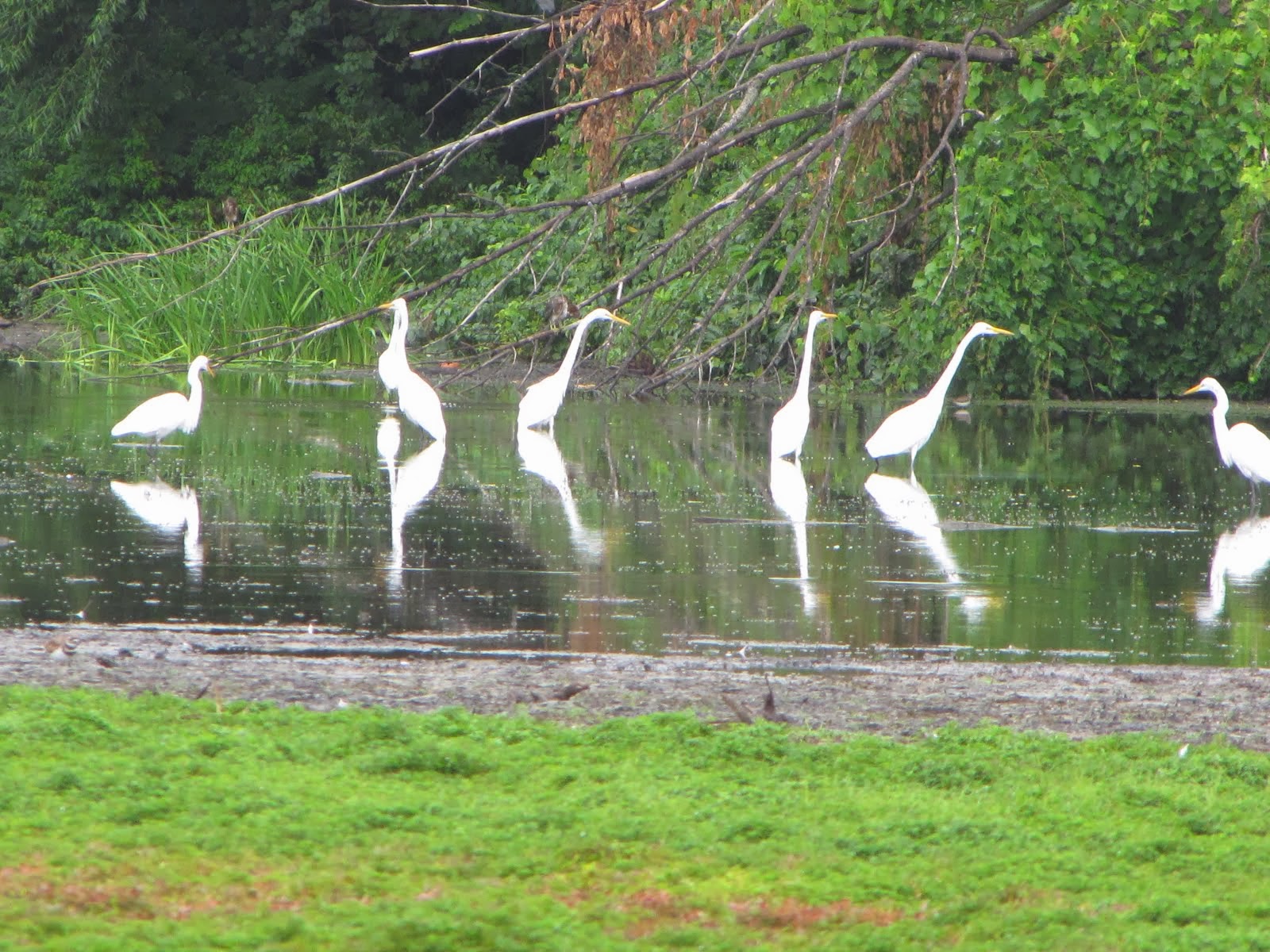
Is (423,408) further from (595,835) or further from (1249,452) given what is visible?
(595,835)

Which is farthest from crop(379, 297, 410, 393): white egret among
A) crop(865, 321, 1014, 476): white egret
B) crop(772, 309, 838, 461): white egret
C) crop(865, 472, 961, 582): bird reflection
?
crop(865, 472, 961, 582): bird reflection

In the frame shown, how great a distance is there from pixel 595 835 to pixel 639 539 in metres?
5.78

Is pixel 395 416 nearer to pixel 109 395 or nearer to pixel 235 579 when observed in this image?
pixel 109 395

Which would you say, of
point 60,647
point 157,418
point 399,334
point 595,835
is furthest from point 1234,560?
point 399,334

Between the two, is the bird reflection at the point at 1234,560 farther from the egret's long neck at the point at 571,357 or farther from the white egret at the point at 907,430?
the egret's long neck at the point at 571,357

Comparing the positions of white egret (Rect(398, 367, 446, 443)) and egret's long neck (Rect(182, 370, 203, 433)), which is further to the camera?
white egret (Rect(398, 367, 446, 443))

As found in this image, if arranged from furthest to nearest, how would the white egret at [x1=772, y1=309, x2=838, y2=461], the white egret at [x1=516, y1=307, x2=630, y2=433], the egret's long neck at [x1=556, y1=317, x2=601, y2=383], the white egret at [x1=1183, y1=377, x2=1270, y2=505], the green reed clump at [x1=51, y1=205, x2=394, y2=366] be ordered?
the green reed clump at [x1=51, y1=205, x2=394, y2=366] → the egret's long neck at [x1=556, y1=317, x2=601, y2=383] → the white egret at [x1=516, y1=307, x2=630, y2=433] → the white egret at [x1=772, y1=309, x2=838, y2=461] → the white egret at [x1=1183, y1=377, x2=1270, y2=505]

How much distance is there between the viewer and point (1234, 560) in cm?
974

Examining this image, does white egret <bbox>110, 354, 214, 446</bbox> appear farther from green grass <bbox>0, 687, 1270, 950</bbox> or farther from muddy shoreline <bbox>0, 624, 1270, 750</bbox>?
green grass <bbox>0, 687, 1270, 950</bbox>

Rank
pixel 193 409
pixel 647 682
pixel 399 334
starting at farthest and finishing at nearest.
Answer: pixel 399 334 → pixel 193 409 → pixel 647 682

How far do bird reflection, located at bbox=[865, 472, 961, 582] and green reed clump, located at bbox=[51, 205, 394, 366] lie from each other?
1183 centimetres

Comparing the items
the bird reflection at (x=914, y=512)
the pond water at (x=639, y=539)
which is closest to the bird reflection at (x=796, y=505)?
the pond water at (x=639, y=539)

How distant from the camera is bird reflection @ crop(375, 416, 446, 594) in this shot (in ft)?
29.7

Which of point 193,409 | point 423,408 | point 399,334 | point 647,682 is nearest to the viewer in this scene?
point 647,682
